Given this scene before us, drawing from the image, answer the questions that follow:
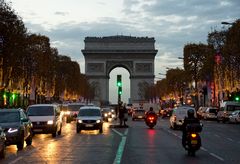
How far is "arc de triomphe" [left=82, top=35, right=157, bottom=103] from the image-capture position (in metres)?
163

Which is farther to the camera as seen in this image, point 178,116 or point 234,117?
point 234,117

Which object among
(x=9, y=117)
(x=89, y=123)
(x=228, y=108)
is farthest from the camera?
(x=228, y=108)

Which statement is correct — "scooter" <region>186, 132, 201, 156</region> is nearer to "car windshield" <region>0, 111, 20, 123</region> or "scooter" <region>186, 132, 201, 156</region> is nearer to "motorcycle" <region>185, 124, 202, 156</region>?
"motorcycle" <region>185, 124, 202, 156</region>

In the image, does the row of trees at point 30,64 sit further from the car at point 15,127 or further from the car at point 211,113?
the car at point 15,127

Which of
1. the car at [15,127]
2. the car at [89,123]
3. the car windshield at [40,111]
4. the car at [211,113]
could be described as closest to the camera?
the car at [15,127]

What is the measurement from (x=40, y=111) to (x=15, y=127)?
1159 cm

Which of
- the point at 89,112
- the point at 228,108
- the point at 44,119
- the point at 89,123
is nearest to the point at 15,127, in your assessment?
the point at 44,119

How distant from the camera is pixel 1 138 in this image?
20453 millimetres

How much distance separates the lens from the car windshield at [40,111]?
36.5 m

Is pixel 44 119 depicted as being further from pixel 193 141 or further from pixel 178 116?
pixel 193 141

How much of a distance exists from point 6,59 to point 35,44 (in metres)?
25.1

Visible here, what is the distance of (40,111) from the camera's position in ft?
120

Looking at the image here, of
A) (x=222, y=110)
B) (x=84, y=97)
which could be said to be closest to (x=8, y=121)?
(x=222, y=110)

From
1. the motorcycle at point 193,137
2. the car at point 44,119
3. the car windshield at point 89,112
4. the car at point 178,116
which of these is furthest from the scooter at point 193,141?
the car at point 178,116
